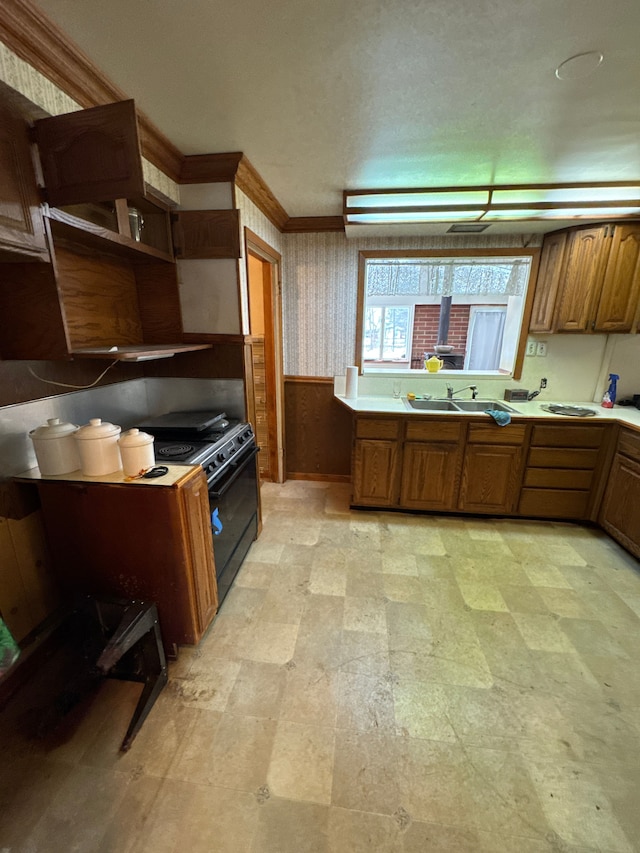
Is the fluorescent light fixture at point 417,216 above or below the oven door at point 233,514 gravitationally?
above

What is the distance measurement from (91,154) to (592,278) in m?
3.19

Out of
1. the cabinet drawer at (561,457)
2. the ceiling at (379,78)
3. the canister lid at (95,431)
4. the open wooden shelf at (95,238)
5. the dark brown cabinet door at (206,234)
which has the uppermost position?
the ceiling at (379,78)

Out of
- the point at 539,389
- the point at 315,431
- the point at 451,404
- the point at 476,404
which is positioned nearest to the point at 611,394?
the point at 539,389

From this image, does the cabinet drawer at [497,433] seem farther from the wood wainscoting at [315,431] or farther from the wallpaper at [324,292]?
the wallpaper at [324,292]

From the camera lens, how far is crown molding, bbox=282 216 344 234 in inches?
114

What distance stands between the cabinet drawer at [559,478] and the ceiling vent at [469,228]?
6.25 ft

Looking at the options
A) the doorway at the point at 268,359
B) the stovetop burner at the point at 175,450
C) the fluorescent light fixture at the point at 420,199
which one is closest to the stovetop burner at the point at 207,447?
the stovetop burner at the point at 175,450

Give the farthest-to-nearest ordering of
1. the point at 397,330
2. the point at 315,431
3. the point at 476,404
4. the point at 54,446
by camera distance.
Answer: the point at 397,330, the point at 315,431, the point at 476,404, the point at 54,446

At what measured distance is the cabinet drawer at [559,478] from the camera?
258 centimetres

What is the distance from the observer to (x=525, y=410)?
2.73 metres

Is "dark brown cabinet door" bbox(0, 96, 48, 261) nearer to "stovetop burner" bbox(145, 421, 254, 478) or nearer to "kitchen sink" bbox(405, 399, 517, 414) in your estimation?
"stovetop burner" bbox(145, 421, 254, 478)

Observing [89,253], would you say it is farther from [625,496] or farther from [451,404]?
[625,496]

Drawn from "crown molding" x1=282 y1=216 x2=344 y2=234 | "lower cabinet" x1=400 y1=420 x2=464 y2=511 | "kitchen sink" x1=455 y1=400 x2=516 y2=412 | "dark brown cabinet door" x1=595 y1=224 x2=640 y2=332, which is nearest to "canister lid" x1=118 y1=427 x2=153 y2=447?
"lower cabinet" x1=400 y1=420 x2=464 y2=511

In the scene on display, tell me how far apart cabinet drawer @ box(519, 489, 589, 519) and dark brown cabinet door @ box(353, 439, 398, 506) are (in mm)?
1042
